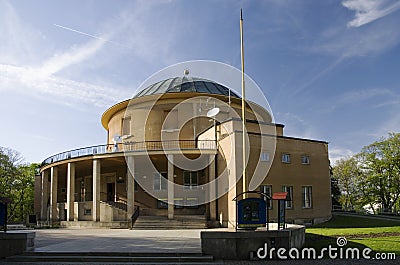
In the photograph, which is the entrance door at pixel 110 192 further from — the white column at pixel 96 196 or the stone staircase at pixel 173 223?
the stone staircase at pixel 173 223

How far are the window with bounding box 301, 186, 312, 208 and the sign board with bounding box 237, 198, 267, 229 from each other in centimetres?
1513

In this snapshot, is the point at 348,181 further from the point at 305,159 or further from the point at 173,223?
the point at 173,223

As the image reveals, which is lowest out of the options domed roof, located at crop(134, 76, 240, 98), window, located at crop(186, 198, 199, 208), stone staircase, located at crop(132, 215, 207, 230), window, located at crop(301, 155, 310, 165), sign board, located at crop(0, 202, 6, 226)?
stone staircase, located at crop(132, 215, 207, 230)

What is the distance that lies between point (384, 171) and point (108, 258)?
33791mm

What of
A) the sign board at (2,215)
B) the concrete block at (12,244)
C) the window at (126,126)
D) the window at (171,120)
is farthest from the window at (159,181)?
the concrete block at (12,244)

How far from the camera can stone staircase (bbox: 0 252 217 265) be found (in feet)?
37.9

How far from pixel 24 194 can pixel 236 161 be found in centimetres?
3628

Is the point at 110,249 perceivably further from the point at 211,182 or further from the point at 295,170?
the point at 295,170

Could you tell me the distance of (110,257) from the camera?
11969 millimetres

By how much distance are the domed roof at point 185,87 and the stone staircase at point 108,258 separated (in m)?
21.5

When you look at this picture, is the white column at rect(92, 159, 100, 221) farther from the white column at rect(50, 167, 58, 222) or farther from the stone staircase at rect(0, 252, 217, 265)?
the stone staircase at rect(0, 252, 217, 265)

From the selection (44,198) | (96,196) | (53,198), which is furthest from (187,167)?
(44,198)

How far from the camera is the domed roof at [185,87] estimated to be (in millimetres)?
33047

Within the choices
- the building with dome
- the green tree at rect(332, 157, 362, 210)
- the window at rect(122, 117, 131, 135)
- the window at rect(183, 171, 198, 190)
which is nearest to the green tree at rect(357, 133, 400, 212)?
the green tree at rect(332, 157, 362, 210)
